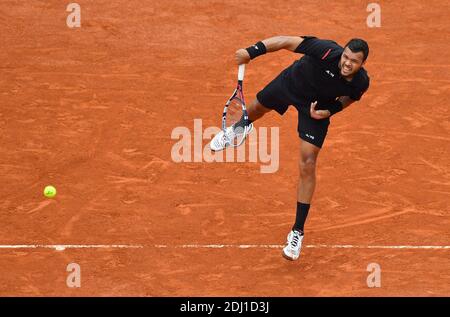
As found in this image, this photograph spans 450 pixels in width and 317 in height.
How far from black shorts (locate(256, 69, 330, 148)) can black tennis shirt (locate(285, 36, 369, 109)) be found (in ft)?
0.33

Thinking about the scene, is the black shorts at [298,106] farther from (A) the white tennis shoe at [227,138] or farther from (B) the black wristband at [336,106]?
(A) the white tennis shoe at [227,138]

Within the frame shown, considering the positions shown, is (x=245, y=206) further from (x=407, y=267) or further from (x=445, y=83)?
(x=445, y=83)

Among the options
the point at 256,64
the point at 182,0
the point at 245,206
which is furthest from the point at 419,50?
the point at 245,206

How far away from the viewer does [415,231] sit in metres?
12.3

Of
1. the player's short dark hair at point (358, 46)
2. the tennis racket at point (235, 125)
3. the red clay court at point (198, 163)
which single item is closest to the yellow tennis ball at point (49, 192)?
the red clay court at point (198, 163)

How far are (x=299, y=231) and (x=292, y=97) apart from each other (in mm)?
1620

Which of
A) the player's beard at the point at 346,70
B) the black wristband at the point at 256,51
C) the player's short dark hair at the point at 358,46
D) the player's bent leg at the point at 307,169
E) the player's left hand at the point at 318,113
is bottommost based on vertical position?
the player's bent leg at the point at 307,169

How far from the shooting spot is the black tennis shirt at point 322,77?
11133mm

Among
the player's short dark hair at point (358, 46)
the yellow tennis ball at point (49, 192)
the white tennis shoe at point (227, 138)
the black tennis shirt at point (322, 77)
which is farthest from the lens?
the yellow tennis ball at point (49, 192)

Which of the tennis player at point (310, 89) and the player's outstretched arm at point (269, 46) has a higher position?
the player's outstretched arm at point (269, 46)

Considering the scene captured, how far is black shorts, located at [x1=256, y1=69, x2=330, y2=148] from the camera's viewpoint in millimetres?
11391

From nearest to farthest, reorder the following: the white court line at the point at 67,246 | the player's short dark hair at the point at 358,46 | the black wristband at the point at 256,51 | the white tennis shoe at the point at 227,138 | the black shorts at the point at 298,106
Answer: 1. the player's short dark hair at the point at 358,46
2. the black wristband at the point at 256,51
3. the black shorts at the point at 298,106
4. the white court line at the point at 67,246
5. the white tennis shoe at the point at 227,138

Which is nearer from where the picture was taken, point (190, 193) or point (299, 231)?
point (299, 231)

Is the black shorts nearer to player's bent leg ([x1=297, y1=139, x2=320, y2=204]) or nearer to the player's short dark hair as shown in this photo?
player's bent leg ([x1=297, y1=139, x2=320, y2=204])
